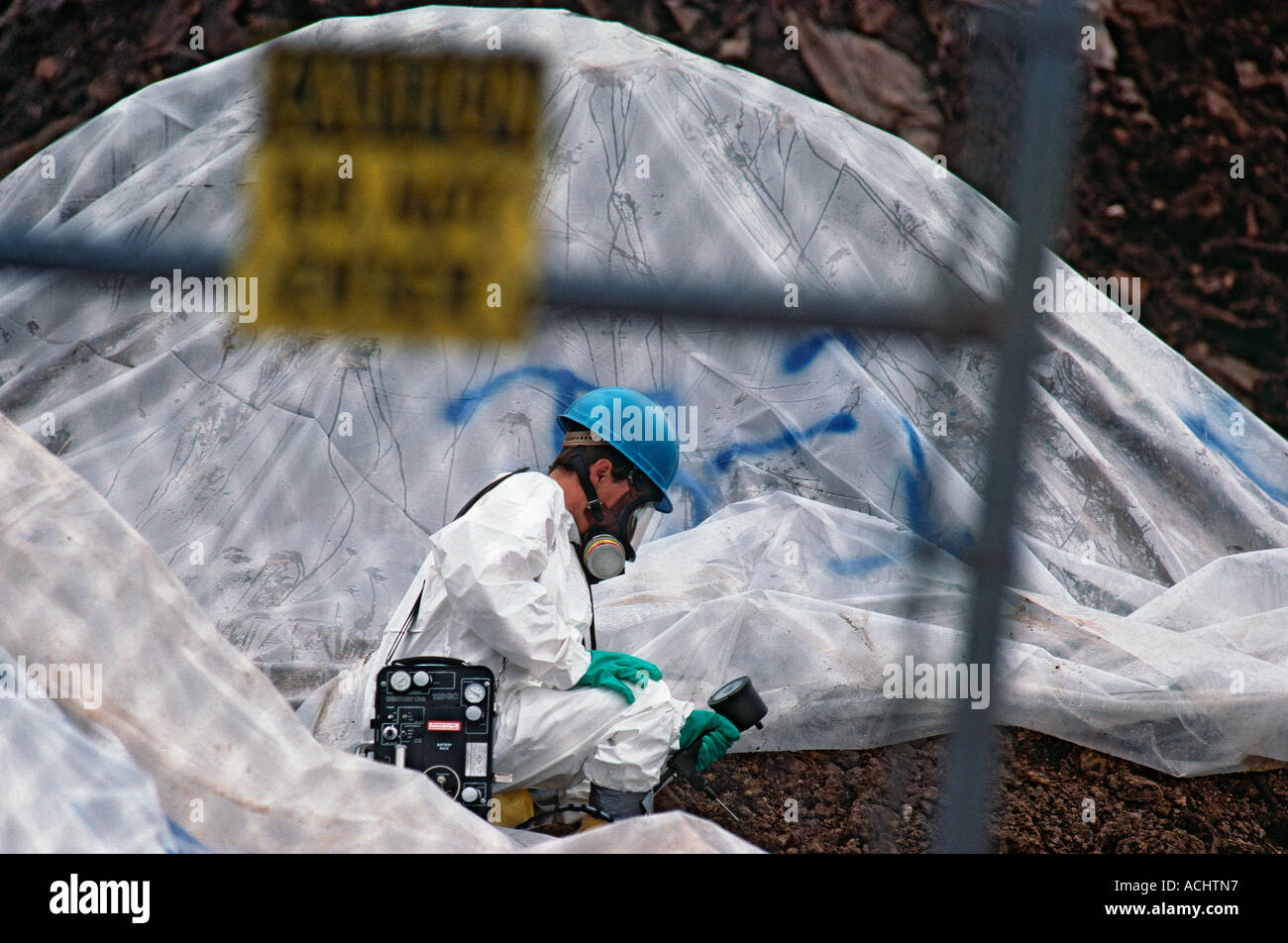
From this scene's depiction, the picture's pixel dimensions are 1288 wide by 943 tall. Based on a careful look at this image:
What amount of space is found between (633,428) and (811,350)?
2.42ft

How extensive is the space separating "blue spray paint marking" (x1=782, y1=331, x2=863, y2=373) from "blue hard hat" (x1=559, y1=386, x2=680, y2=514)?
61 cm

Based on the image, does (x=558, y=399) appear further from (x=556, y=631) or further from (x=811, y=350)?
(x=556, y=631)

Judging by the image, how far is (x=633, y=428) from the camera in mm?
2447

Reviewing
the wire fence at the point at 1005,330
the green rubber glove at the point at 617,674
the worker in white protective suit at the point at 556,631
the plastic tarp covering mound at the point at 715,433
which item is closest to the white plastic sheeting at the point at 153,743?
the wire fence at the point at 1005,330

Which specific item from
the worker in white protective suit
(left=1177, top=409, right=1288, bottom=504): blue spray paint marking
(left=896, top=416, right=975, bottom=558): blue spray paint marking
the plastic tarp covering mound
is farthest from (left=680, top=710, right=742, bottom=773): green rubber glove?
(left=1177, top=409, right=1288, bottom=504): blue spray paint marking

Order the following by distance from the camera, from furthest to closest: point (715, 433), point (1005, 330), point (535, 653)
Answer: point (715, 433) < point (535, 653) < point (1005, 330)

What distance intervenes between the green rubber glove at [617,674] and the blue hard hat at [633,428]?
35 centimetres

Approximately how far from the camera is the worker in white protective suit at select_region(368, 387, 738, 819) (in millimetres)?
2096

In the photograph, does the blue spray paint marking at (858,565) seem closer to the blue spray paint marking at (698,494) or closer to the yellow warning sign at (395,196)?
the blue spray paint marking at (698,494)

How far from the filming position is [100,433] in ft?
9.11

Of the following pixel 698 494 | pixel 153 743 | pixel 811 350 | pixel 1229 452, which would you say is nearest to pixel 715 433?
pixel 698 494
